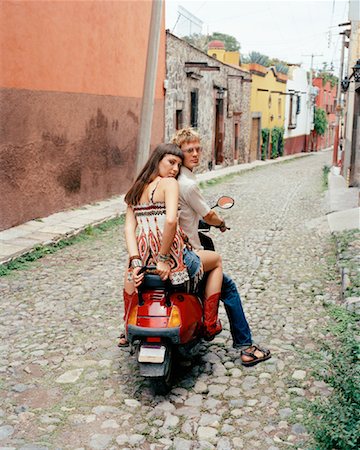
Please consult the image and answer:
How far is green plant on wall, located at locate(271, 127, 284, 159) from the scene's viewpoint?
35950 mm

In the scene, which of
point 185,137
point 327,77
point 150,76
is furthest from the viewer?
point 327,77

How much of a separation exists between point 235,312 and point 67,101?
23.7 feet

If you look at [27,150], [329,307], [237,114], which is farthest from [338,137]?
[329,307]

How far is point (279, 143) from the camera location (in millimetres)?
38250

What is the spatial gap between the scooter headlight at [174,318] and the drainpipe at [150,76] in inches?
251

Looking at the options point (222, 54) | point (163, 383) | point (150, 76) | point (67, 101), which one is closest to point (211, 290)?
point (163, 383)

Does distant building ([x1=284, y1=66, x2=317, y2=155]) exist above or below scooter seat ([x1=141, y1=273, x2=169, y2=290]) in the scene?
above

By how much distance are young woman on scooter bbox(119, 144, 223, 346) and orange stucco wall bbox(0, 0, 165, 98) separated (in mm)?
5358

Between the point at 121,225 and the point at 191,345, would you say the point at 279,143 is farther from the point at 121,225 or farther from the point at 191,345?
the point at 191,345

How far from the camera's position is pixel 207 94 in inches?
859

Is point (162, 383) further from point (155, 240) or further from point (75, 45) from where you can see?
point (75, 45)

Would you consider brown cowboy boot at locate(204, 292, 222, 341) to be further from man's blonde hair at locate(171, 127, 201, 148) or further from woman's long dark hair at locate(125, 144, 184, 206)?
man's blonde hair at locate(171, 127, 201, 148)

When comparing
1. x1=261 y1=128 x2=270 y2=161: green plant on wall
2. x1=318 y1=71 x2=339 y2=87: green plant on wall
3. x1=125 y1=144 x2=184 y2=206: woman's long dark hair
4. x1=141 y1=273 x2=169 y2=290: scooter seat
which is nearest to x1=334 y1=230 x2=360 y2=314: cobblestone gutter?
x1=141 y1=273 x2=169 y2=290: scooter seat

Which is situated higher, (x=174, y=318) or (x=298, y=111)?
(x=298, y=111)
